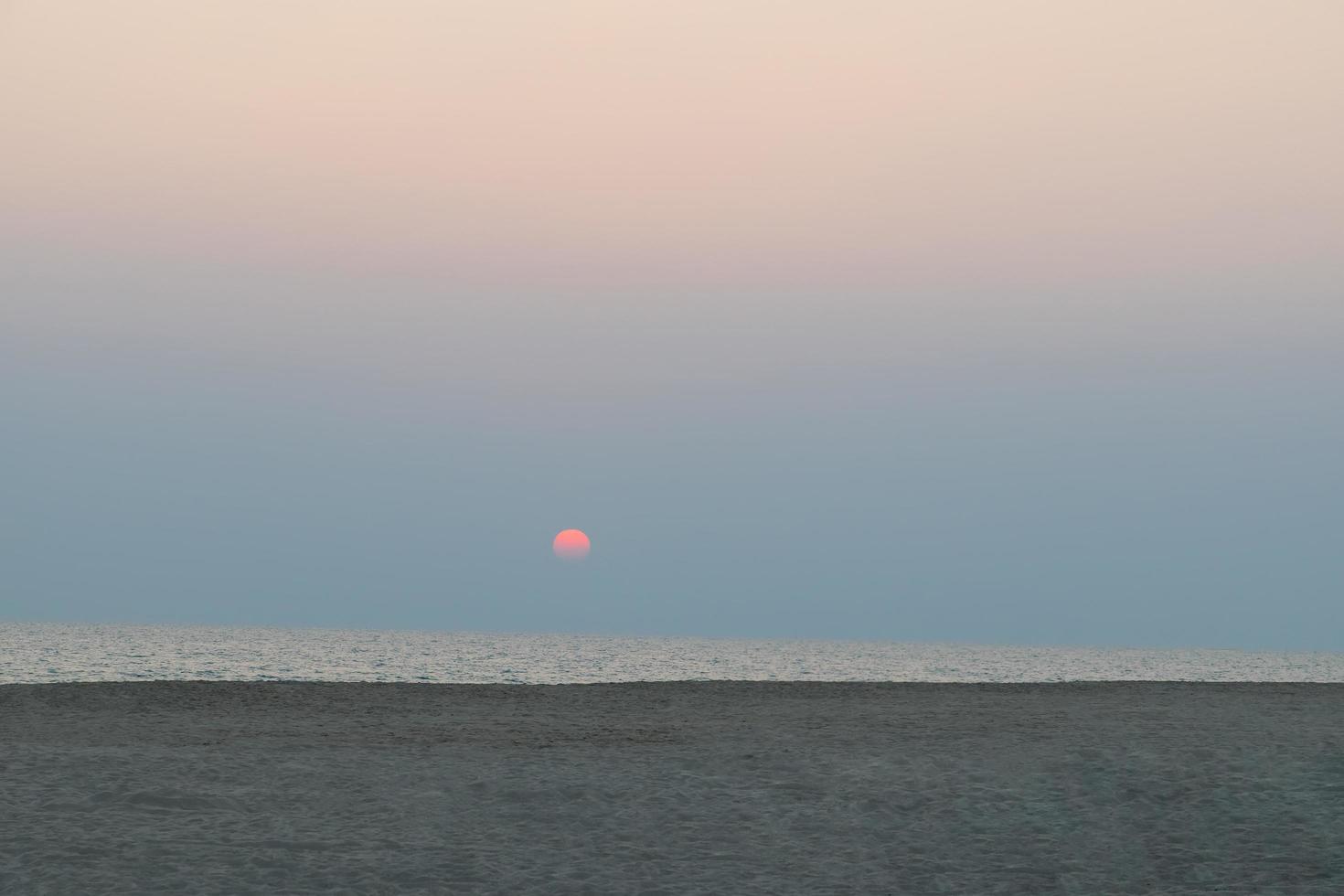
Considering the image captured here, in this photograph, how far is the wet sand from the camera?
14266 mm

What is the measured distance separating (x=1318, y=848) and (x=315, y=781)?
14515 mm

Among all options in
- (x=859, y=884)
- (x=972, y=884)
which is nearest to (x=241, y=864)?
(x=859, y=884)

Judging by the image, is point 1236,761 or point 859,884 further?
point 1236,761

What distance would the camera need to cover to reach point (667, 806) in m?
16.9

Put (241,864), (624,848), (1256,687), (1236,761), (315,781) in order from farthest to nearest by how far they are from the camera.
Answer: (1256,687) < (1236,761) < (315,781) < (624,848) < (241,864)

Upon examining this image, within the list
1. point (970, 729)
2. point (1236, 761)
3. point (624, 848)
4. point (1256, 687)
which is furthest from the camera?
point (1256, 687)

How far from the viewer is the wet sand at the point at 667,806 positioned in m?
14.3

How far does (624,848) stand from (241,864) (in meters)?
4.88

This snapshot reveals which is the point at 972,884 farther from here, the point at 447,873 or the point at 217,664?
the point at 217,664

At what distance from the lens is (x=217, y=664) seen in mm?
→ 60875

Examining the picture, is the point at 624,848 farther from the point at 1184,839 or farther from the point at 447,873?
the point at 1184,839

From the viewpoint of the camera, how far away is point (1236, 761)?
62.5ft

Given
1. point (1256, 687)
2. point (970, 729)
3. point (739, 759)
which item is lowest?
point (739, 759)

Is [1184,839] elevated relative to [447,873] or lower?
elevated
